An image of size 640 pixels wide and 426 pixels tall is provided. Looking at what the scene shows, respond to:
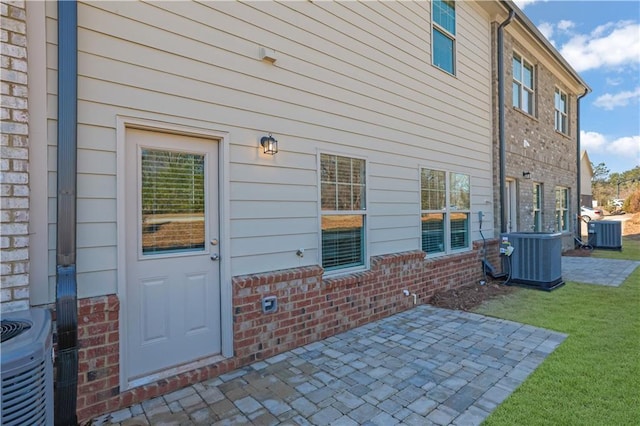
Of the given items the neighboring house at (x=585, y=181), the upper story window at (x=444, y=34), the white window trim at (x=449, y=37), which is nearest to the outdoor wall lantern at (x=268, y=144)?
the white window trim at (x=449, y=37)

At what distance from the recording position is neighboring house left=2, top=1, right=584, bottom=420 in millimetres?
2359

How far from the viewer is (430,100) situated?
231 inches

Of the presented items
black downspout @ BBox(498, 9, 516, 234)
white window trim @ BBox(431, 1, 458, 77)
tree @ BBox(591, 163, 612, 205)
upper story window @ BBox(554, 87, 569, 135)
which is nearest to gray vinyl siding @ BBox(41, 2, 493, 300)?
white window trim @ BBox(431, 1, 458, 77)

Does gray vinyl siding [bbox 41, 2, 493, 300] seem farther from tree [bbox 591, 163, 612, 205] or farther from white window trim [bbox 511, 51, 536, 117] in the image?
tree [bbox 591, 163, 612, 205]

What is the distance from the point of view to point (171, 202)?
3.05 meters

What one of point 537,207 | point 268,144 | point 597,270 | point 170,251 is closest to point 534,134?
point 537,207

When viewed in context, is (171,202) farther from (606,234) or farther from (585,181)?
(585,181)

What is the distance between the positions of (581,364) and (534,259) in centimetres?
350

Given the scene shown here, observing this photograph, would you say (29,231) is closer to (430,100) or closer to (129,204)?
(129,204)

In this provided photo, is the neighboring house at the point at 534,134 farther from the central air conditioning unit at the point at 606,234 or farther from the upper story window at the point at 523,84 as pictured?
the central air conditioning unit at the point at 606,234

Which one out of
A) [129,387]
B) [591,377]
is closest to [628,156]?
[591,377]

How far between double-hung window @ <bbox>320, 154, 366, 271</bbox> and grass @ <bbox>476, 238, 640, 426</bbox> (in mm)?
2191

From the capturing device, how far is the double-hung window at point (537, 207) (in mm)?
9555

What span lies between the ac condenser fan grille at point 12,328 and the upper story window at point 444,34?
6424mm
